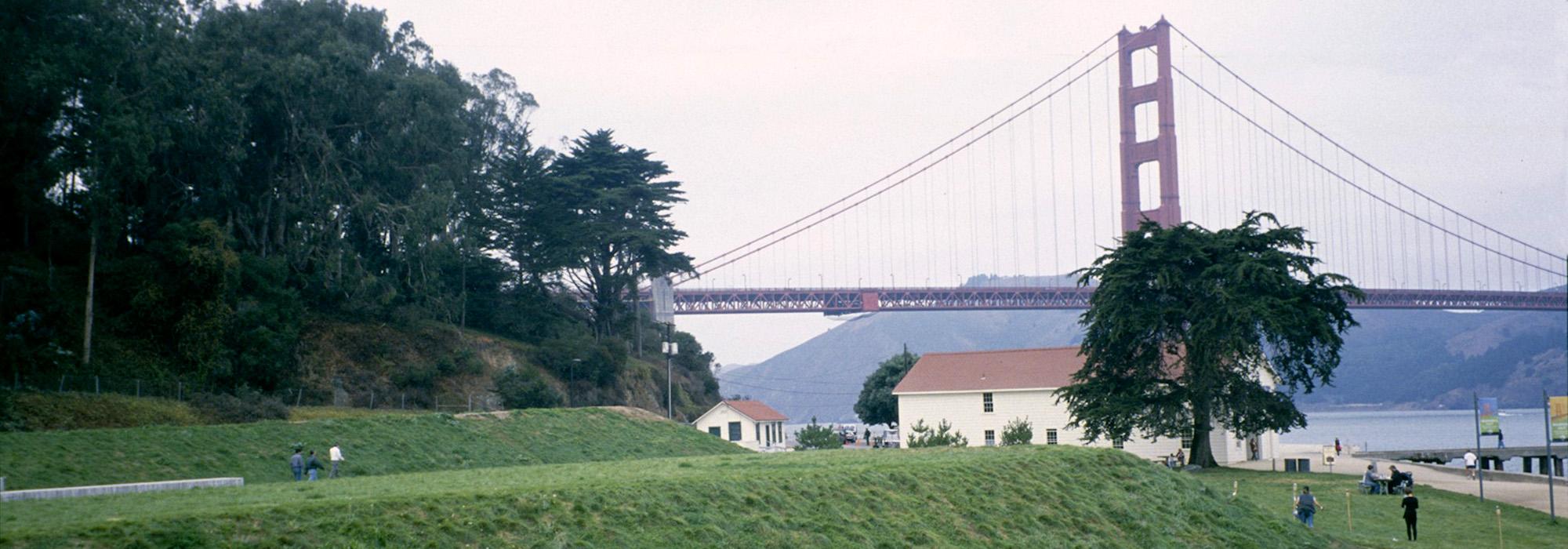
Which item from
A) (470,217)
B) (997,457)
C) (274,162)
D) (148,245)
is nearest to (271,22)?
(274,162)

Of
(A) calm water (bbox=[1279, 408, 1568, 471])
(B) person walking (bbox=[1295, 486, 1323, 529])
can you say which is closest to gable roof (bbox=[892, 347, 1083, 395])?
(B) person walking (bbox=[1295, 486, 1323, 529])

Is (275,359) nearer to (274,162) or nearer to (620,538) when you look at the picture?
(274,162)

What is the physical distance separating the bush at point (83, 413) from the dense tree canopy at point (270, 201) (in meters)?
3.46

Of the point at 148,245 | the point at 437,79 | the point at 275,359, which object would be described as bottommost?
the point at 275,359

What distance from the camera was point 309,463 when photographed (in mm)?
29344

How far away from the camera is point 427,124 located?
5641 cm

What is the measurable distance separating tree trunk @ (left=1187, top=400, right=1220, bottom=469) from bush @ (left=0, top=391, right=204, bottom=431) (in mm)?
36423

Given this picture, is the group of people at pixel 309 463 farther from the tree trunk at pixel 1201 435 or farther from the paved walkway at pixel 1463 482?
the paved walkway at pixel 1463 482

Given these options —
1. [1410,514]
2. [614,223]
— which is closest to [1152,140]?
[614,223]

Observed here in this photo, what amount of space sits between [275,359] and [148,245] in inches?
245

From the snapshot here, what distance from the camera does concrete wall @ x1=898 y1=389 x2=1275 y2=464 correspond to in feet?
184

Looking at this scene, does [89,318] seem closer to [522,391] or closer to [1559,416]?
[522,391]

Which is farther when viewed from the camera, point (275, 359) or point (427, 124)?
point (427, 124)

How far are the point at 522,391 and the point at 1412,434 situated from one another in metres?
130
